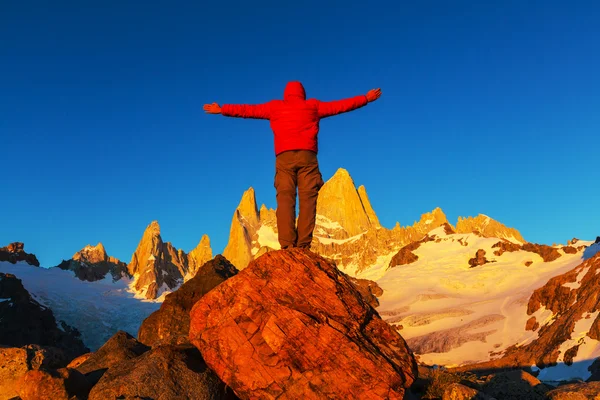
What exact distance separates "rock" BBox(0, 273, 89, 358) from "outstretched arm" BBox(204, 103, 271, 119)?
5605cm

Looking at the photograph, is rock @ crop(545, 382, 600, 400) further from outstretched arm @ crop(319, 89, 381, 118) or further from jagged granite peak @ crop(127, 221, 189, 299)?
jagged granite peak @ crop(127, 221, 189, 299)

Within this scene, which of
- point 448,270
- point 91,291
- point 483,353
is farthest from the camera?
Answer: point 448,270

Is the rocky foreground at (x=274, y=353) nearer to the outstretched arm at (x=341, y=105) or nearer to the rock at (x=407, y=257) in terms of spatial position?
the outstretched arm at (x=341, y=105)

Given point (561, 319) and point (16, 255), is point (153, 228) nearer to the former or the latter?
point (16, 255)

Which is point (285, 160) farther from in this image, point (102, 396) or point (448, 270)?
point (448, 270)

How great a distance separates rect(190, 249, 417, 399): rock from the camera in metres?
7.55

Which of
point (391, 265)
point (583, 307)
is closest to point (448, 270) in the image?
point (391, 265)

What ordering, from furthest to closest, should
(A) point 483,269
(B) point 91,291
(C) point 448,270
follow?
(C) point 448,270 < (A) point 483,269 < (B) point 91,291

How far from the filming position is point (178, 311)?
2164 centimetres

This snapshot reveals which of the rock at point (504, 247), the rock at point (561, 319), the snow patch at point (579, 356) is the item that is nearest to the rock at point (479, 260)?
the rock at point (504, 247)

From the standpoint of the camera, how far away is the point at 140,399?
7.46m

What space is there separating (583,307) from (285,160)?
57.4m

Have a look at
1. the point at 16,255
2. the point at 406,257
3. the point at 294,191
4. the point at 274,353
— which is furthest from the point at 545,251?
the point at 274,353

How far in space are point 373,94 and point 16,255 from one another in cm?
11664
